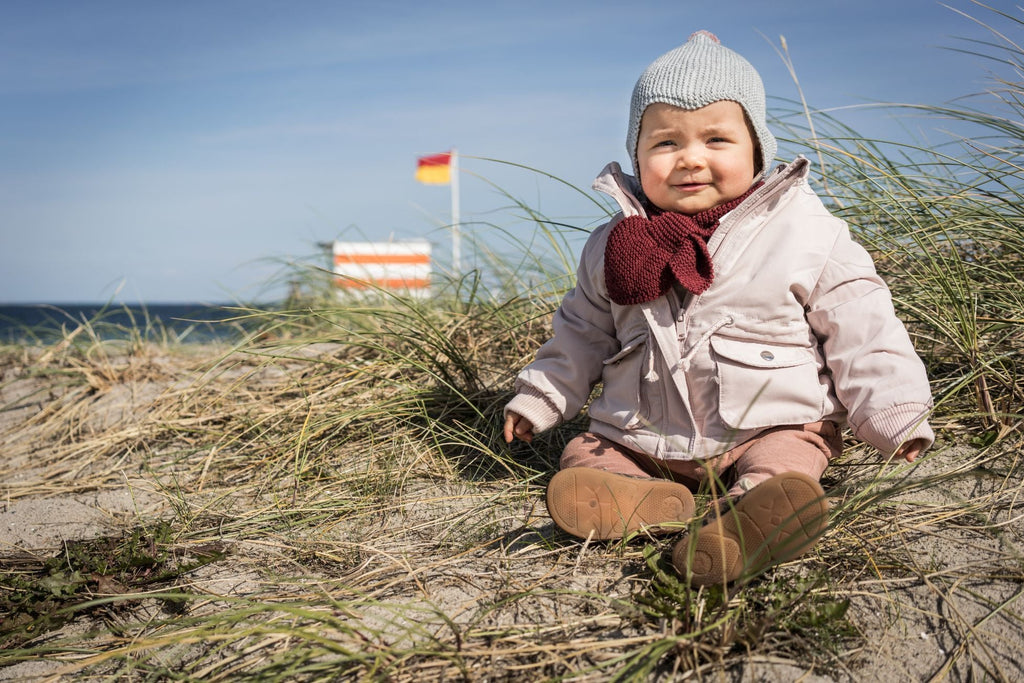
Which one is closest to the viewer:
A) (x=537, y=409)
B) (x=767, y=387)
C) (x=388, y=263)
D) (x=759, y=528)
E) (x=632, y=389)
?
(x=759, y=528)

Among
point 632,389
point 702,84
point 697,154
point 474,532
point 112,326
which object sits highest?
point 702,84

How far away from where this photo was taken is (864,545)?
→ 1528mm

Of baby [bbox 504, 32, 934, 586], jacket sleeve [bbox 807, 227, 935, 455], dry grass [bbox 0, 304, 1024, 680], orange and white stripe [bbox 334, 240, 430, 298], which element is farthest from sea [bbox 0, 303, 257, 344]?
jacket sleeve [bbox 807, 227, 935, 455]

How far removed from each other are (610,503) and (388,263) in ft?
7.80

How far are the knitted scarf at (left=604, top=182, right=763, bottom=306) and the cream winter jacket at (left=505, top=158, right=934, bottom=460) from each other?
4cm

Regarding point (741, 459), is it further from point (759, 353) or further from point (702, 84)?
point (702, 84)

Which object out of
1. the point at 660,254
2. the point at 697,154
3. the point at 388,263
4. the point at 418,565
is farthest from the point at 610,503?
the point at 388,263

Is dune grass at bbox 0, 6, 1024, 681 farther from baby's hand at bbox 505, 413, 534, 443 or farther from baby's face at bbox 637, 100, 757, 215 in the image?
baby's face at bbox 637, 100, 757, 215

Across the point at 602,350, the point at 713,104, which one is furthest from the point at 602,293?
the point at 713,104

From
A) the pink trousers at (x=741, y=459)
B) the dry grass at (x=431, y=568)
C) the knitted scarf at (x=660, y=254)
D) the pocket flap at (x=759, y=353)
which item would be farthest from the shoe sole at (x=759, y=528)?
the knitted scarf at (x=660, y=254)

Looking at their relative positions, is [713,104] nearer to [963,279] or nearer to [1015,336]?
[963,279]

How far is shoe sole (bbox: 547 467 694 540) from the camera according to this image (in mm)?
1598

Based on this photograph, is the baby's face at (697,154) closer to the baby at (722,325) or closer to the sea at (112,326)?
the baby at (722,325)

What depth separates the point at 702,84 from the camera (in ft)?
5.69
